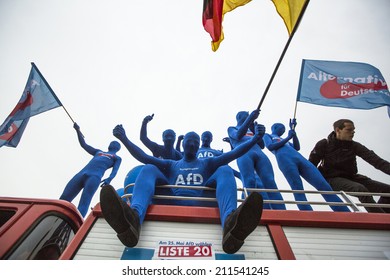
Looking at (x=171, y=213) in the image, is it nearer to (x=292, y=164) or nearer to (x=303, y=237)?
(x=303, y=237)

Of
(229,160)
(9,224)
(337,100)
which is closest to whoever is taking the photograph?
(9,224)

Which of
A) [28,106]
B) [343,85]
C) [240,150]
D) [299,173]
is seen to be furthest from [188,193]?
[28,106]

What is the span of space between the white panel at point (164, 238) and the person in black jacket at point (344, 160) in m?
2.60

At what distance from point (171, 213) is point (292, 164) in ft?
9.13

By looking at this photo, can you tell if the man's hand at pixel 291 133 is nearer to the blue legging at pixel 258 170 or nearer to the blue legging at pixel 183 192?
the blue legging at pixel 258 170

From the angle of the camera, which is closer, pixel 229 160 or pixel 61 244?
pixel 61 244

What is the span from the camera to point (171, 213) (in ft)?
9.40

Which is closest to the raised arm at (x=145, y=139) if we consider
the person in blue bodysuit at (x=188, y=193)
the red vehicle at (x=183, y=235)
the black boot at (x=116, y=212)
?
the person in blue bodysuit at (x=188, y=193)

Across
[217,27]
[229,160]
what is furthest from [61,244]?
[217,27]

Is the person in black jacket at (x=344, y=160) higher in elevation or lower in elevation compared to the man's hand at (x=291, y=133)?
lower

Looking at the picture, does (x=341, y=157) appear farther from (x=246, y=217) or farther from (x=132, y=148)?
(x=132, y=148)

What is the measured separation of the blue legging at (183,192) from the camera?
2516 millimetres

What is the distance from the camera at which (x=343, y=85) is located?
490 centimetres
